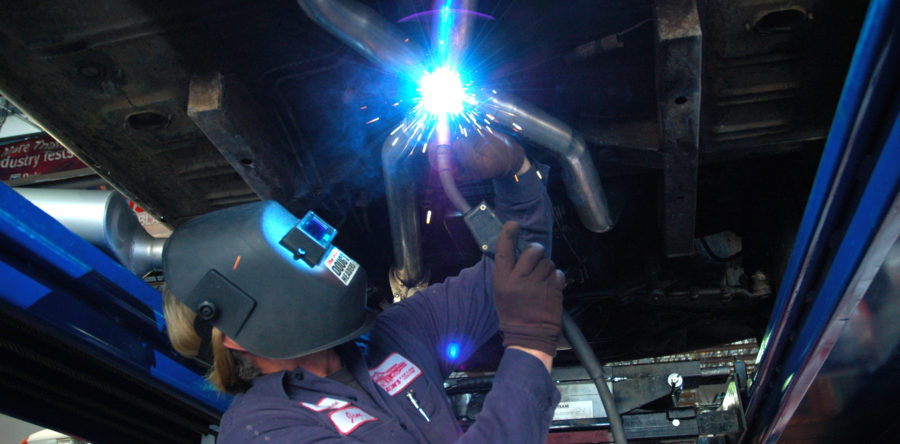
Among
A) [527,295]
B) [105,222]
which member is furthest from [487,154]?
[105,222]

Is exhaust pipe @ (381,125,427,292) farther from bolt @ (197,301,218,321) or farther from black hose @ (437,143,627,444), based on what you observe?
bolt @ (197,301,218,321)

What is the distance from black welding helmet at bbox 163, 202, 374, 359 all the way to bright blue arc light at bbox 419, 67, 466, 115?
47 centimetres

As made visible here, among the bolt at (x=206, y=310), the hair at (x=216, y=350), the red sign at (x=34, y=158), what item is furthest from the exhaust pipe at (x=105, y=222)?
the red sign at (x=34, y=158)

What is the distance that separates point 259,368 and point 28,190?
105 cm

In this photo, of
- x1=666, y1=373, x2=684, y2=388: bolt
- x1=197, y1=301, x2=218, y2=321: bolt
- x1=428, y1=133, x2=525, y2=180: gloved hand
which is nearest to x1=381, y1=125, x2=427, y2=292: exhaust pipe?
x1=428, y1=133, x2=525, y2=180: gloved hand

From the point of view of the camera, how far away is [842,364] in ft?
5.78

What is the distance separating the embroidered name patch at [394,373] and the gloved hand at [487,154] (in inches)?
21.3

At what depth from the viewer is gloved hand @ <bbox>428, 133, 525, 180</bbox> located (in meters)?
1.65

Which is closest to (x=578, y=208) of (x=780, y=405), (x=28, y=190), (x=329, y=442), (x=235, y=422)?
(x=780, y=405)

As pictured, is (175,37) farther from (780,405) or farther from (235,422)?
(780,405)

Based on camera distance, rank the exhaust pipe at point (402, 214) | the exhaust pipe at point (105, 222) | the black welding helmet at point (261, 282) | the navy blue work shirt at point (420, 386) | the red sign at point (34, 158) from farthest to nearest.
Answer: the red sign at point (34, 158)
the exhaust pipe at point (105, 222)
the exhaust pipe at point (402, 214)
the black welding helmet at point (261, 282)
the navy blue work shirt at point (420, 386)

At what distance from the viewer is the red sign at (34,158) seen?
7938 millimetres

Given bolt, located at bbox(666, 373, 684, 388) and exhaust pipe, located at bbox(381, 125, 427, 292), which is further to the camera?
bolt, located at bbox(666, 373, 684, 388)

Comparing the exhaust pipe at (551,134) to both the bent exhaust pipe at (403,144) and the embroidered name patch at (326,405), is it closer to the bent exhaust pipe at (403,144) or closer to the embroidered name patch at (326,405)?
the bent exhaust pipe at (403,144)
